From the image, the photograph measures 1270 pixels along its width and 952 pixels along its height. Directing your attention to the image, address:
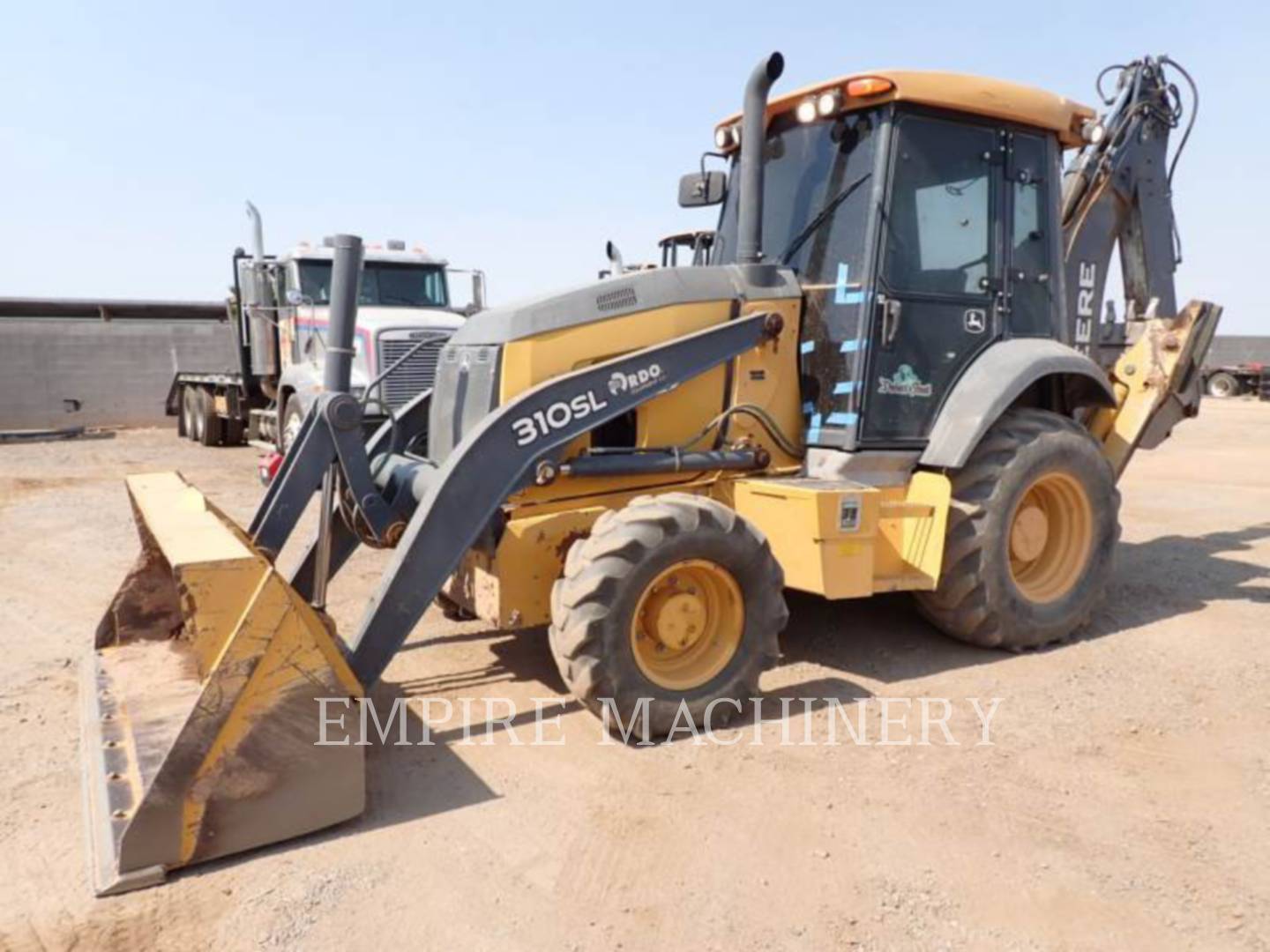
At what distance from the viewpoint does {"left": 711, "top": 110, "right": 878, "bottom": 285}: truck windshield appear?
467 cm

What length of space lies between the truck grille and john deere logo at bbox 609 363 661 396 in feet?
19.6

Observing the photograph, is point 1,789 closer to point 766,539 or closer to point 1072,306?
point 766,539

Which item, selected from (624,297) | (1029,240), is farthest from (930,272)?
(624,297)

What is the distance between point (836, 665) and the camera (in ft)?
15.8

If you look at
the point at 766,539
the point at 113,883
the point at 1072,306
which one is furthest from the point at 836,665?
the point at 113,883

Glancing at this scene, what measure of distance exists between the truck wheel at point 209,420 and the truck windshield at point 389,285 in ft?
20.2

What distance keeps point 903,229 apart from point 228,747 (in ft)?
12.3

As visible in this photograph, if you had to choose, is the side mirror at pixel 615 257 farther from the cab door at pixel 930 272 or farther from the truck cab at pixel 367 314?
the truck cab at pixel 367 314

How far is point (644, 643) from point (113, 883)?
2046 mm

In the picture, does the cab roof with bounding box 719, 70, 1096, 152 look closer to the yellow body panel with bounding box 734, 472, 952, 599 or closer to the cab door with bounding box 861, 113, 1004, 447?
the cab door with bounding box 861, 113, 1004, 447

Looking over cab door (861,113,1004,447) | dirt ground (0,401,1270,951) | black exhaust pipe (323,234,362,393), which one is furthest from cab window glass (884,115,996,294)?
black exhaust pipe (323,234,362,393)

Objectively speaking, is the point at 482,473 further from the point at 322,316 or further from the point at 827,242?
the point at 322,316

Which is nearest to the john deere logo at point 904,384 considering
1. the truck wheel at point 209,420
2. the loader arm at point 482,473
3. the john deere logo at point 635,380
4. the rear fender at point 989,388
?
the rear fender at point 989,388

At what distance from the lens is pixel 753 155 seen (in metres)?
4.36
